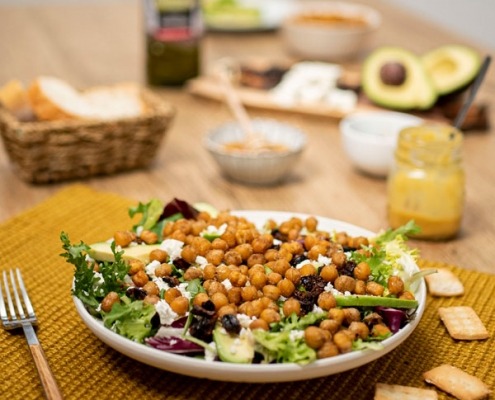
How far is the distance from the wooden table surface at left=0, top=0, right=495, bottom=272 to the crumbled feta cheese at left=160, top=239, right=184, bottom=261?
Result: 0.60 metres

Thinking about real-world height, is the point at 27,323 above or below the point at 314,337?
below

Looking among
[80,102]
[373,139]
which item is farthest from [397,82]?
[80,102]

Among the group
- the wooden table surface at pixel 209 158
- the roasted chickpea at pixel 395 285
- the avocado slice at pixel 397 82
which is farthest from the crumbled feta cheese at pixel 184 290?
the avocado slice at pixel 397 82

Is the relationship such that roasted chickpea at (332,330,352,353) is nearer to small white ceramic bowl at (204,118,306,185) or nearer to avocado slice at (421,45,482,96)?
small white ceramic bowl at (204,118,306,185)

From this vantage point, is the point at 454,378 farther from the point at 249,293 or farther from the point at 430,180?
the point at 430,180

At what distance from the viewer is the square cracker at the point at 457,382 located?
1166 mm

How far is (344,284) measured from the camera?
1.21m

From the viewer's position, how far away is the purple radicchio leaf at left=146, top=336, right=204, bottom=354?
110 centimetres

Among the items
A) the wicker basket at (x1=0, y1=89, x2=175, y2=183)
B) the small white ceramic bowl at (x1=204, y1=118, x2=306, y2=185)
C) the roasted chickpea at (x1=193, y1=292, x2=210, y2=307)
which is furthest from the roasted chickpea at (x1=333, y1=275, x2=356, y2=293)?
the wicker basket at (x1=0, y1=89, x2=175, y2=183)

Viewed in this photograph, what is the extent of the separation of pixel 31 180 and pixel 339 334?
1.15 m

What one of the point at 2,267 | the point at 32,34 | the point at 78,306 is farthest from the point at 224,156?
the point at 32,34

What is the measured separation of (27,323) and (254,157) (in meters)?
0.83

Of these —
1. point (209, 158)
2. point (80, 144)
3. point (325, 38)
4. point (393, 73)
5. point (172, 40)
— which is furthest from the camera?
point (325, 38)

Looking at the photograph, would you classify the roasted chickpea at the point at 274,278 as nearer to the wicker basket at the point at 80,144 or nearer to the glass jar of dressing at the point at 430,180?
the glass jar of dressing at the point at 430,180
